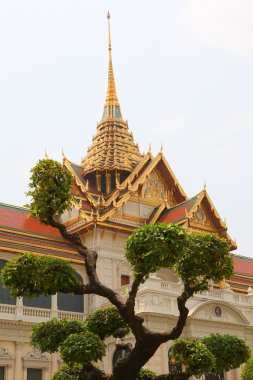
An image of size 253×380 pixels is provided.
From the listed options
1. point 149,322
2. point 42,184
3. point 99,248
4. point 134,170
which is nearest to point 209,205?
point 134,170

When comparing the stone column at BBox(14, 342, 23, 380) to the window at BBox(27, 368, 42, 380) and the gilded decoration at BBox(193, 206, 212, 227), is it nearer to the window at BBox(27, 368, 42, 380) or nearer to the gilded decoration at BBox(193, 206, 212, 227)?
the window at BBox(27, 368, 42, 380)

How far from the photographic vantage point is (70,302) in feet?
92.0

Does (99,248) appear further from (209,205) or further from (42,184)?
(42,184)

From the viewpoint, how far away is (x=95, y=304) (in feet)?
91.5

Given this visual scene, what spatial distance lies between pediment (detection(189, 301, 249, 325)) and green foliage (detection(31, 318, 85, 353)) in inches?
495

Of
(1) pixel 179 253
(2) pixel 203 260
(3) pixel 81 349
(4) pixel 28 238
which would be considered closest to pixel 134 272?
(1) pixel 179 253

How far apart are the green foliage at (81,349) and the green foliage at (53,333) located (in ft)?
5.32

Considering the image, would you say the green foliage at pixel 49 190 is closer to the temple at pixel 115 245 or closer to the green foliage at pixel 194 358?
the green foliage at pixel 194 358

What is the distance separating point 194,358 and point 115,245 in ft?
57.6

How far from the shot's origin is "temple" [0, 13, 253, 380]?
25.6 metres

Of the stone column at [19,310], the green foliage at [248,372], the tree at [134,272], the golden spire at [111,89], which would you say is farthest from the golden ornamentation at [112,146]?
the tree at [134,272]

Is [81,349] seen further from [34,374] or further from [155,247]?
[34,374]

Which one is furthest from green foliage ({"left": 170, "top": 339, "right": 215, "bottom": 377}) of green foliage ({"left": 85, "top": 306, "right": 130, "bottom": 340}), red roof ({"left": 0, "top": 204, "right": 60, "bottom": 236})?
red roof ({"left": 0, "top": 204, "right": 60, "bottom": 236})

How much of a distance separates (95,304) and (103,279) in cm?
136
